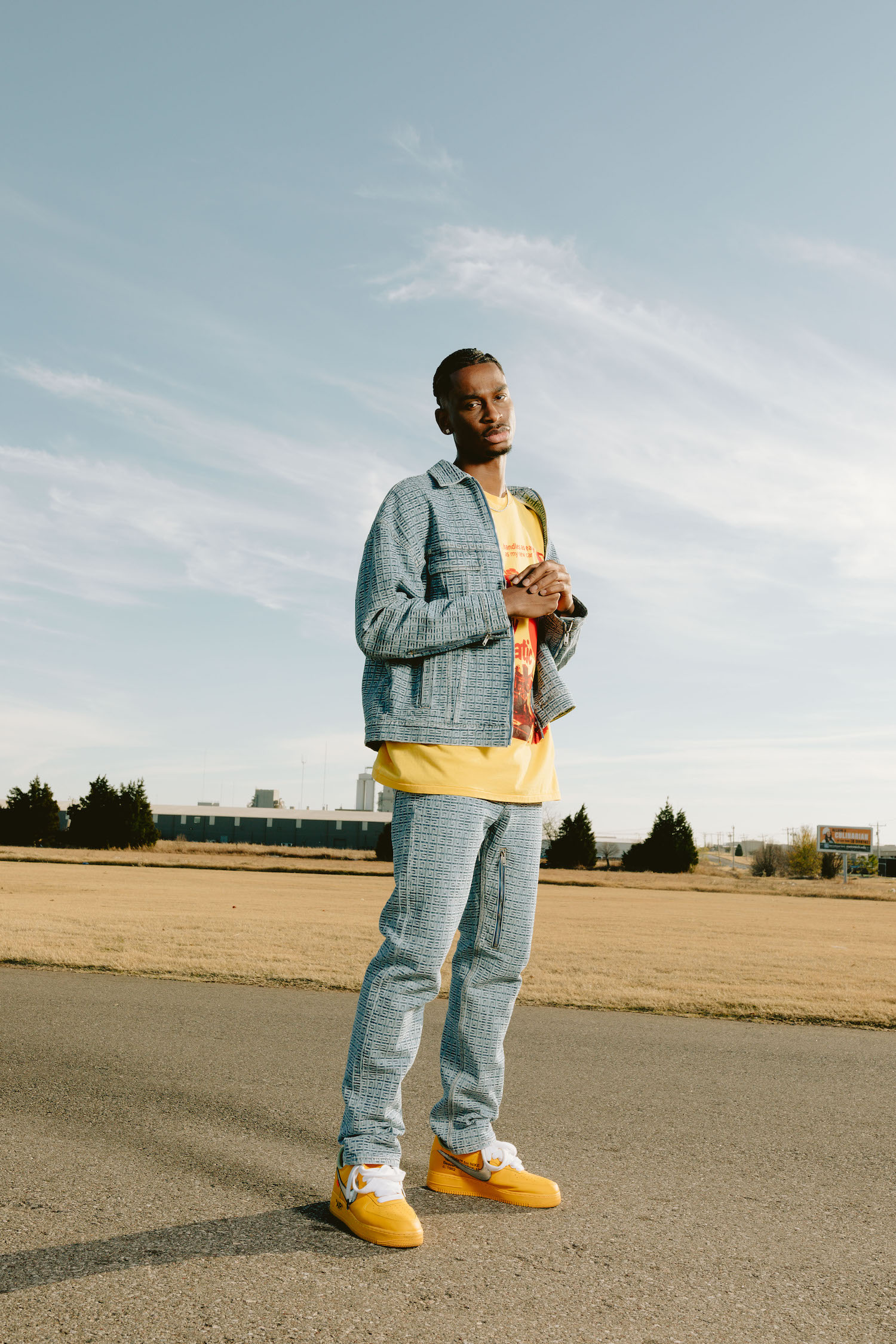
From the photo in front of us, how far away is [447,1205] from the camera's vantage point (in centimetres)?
244

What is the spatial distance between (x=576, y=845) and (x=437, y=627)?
5198 centimetres

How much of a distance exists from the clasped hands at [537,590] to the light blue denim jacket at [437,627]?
5 centimetres

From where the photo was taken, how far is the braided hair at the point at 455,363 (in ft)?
9.24

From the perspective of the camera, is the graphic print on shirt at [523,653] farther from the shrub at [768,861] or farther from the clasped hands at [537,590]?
the shrub at [768,861]

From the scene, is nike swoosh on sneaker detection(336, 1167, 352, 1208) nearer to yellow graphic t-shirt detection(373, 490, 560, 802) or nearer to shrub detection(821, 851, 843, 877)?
yellow graphic t-shirt detection(373, 490, 560, 802)

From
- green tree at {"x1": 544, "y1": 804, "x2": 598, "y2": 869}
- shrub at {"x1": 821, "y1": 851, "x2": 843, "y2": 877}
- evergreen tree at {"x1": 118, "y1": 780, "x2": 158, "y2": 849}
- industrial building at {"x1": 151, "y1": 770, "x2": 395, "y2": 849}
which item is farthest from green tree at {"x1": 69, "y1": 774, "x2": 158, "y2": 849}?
shrub at {"x1": 821, "y1": 851, "x2": 843, "y2": 877}

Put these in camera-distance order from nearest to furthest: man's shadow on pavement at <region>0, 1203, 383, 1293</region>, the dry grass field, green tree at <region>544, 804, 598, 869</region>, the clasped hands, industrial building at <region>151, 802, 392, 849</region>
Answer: man's shadow on pavement at <region>0, 1203, 383, 1293</region>, the clasped hands, the dry grass field, green tree at <region>544, 804, 598, 869</region>, industrial building at <region>151, 802, 392, 849</region>

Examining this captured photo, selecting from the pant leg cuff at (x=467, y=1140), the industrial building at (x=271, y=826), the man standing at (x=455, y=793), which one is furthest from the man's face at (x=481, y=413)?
the industrial building at (x=271, y=826)

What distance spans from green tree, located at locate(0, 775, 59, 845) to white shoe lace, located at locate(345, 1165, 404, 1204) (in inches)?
1973

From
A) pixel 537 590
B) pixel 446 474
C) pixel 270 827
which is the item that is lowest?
pixel 270 827

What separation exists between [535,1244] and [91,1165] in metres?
1.26

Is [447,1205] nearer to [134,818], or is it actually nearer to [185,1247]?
[185,1247]

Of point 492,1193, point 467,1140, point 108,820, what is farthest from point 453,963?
point 108,820

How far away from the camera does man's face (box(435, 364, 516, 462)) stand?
279cm
